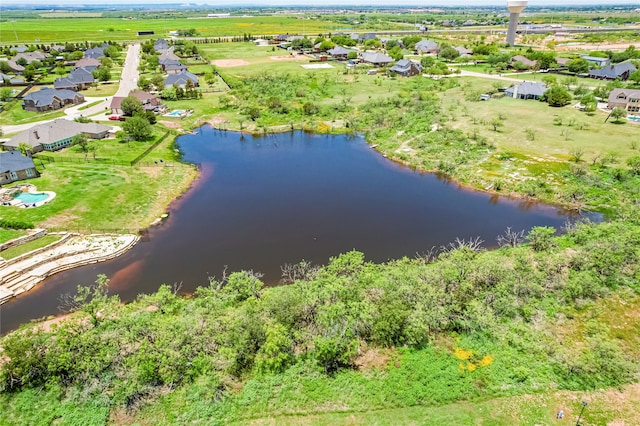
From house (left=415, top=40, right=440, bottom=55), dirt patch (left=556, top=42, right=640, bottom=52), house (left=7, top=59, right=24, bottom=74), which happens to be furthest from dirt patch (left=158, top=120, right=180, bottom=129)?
dirt patch (left=556, top=42, right=640, bottom=52)

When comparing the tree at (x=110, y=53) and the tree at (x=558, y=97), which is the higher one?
the tree at (x=110, y=53)

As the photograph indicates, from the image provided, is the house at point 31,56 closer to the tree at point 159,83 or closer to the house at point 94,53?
the house at point 94,53

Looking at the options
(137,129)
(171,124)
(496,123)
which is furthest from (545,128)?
(137,129)

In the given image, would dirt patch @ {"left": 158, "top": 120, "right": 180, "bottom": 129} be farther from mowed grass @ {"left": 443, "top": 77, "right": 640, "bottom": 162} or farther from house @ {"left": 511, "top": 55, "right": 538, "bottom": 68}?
house @ {"left": 511, "top": 55, "right": 538, "bottom": 68}

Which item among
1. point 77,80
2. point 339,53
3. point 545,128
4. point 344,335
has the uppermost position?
point 339,53

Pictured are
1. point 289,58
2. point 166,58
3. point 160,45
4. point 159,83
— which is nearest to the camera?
point 159,83

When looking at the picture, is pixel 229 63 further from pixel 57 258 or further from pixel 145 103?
pixel 57 258

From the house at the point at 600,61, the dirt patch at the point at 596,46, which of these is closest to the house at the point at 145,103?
the house at the point at 600,61
